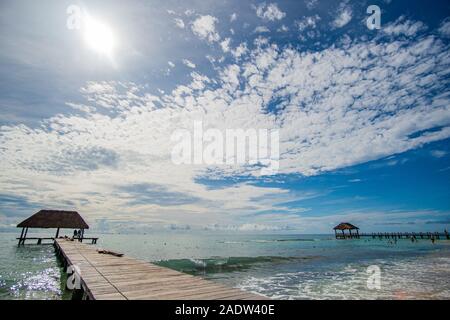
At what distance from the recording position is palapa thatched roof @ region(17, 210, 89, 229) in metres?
37.6

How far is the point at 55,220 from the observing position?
3928cm

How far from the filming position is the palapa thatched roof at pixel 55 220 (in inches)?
1480

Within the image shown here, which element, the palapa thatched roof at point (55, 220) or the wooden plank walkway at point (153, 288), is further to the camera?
the palapa thatched roof at point (55, 220)

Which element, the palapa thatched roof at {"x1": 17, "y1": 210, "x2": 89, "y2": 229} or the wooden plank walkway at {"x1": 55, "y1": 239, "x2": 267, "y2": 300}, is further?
the palapa thatched roof at {"x1": 17, "y1": 210, "x2": 89, "y2": 229}

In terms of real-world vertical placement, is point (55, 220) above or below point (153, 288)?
above

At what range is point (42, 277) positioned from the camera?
48.6ft

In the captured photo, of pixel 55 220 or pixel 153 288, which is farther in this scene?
pixel 55 220

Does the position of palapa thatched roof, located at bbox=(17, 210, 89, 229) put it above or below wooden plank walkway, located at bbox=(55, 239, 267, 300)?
above

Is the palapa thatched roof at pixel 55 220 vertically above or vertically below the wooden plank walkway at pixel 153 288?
above
